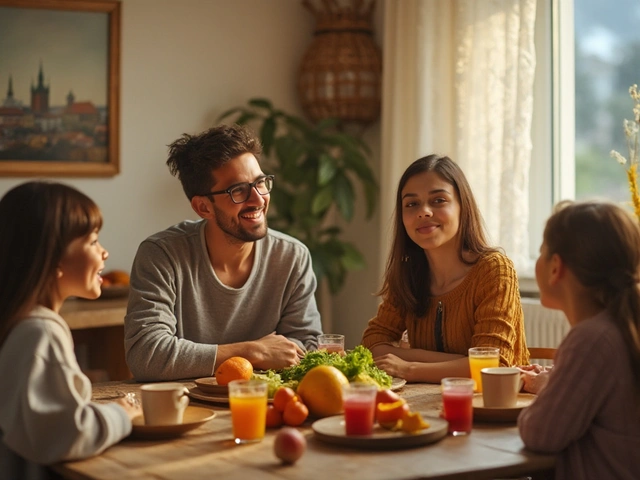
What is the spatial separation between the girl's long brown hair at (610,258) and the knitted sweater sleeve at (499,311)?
65 centimetres

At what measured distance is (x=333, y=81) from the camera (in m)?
4.83

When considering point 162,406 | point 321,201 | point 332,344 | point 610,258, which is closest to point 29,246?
point 162,406

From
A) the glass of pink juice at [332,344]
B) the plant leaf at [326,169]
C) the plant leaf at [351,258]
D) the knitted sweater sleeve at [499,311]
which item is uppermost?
the plant leaf at [326,169]

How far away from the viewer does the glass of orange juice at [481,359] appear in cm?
221

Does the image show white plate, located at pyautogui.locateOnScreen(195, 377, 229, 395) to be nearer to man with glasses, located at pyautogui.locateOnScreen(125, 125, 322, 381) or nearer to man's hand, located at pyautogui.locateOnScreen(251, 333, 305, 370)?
man's hand, located at pyautogui.locateOnScreen(251, 333, 305, 370)

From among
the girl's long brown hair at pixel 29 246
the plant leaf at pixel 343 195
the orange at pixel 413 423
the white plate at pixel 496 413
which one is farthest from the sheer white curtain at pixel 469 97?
the girl's long brown hair at pixel 29 246

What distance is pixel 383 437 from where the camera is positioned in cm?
174

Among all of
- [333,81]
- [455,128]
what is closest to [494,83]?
[455,128]

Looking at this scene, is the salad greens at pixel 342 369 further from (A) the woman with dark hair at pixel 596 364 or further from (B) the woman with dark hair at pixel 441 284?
(A) the woman with dark hair at pixel 596 364

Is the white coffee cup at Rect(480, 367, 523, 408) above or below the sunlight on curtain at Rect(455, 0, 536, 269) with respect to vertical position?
below

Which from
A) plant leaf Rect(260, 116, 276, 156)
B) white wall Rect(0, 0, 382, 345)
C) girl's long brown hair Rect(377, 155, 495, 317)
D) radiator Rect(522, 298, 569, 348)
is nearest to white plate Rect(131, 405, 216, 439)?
girl's long brown hair Rect(377, 155, 495, 317)

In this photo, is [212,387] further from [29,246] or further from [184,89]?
[184,89]

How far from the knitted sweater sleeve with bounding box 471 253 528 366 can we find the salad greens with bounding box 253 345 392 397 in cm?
42

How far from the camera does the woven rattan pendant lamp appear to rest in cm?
480
